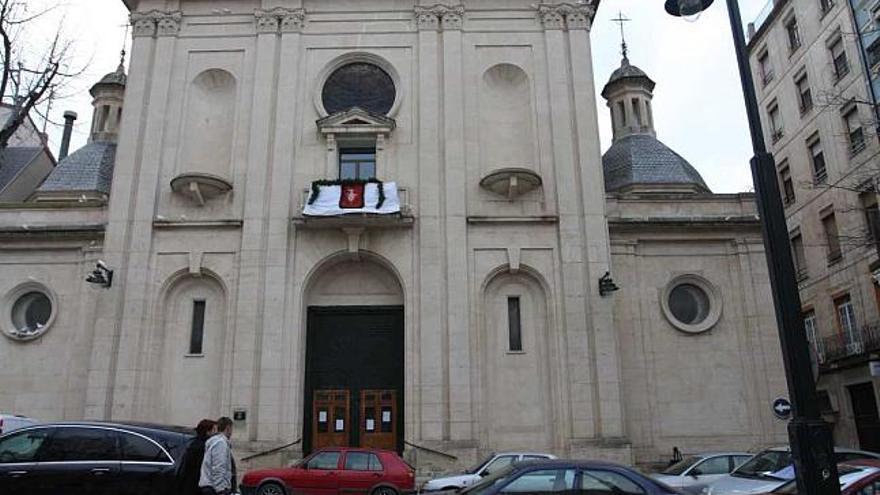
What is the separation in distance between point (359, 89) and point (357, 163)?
300cm

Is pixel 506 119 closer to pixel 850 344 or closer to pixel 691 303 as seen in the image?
pixel 691 303

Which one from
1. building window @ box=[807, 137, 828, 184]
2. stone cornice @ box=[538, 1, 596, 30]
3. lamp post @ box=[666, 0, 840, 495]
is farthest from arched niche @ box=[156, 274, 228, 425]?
building window @ box=[807, 137, 828, 184]

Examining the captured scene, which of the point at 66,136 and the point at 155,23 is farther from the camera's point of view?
the point at 66,136

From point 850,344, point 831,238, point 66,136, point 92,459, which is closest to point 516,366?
point 92,459

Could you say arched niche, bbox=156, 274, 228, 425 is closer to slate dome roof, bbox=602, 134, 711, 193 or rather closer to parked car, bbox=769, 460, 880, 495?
parked car, bbox=769, 460, 880, 495

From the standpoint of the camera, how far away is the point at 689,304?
79.0 ft

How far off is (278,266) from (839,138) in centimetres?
2494

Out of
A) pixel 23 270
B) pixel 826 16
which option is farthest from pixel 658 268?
pixel 23 270

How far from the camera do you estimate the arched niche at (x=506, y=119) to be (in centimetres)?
2361

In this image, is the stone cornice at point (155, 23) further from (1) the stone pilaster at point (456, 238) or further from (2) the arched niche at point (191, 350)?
(1) the stone pilaster at point (456, 238)

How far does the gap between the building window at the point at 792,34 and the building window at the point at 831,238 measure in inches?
354

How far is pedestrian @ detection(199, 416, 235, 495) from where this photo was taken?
9688 millimetres

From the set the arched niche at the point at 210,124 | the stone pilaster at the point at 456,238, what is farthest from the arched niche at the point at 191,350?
the stone pilaster at the point at 456,238

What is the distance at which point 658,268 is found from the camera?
949 inches
